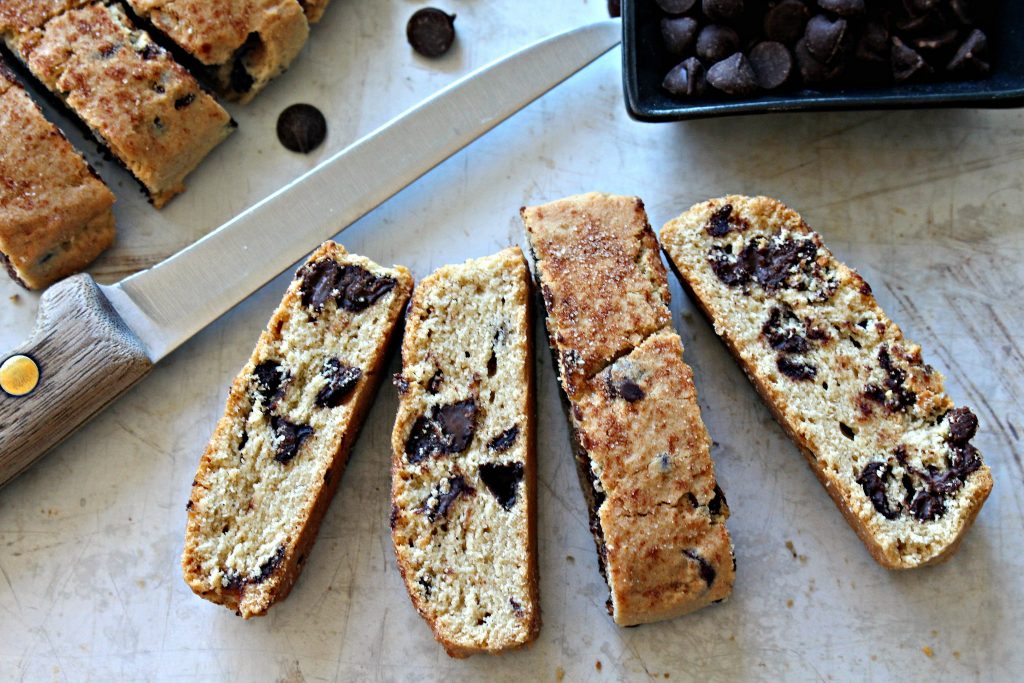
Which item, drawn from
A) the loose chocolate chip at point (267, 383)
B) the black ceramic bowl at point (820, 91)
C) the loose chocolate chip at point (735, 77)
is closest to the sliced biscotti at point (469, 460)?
the loose chocolate chip at point (267, 383)

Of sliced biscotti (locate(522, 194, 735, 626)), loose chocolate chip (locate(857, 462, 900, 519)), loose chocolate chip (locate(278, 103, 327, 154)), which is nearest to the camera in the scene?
sliced biscotti (locate(522, 194, 735, 626))

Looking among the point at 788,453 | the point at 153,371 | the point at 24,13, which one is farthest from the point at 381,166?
the point at 788,453

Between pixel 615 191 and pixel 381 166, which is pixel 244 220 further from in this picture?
pixel 615 191

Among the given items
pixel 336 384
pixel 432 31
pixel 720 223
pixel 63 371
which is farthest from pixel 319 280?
pixel 720 223

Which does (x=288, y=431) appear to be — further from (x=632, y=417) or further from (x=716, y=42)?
(x=716, y=42)

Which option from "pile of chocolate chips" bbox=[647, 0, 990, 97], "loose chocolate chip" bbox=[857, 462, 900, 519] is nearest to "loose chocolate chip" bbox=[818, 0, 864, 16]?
"pile of chocolate chips" bbox=[647, 0, 990, 97]

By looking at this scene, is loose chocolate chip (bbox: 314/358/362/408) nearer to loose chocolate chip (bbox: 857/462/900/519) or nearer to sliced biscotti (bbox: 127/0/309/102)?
sliced biscotti (bbox: 127/0/309/102)

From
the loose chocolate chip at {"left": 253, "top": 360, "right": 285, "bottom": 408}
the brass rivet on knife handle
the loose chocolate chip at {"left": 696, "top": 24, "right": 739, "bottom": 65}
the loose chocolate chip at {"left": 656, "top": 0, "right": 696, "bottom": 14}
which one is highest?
the brass rivet on knife handle

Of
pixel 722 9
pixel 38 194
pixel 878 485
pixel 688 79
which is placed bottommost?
pixel 878 485
